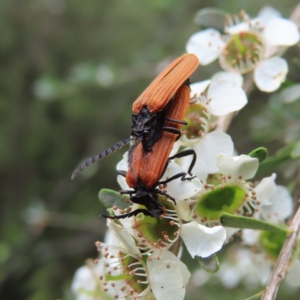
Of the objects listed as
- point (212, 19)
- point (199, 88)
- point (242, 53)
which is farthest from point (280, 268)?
point (212, 19)

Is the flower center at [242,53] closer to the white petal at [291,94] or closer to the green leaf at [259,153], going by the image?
the white petal at [291,94]

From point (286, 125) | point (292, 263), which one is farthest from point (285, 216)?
point (286, 125)

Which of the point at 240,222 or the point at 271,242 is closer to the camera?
the point at 240,222

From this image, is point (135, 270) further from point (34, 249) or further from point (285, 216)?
point (34, 249)

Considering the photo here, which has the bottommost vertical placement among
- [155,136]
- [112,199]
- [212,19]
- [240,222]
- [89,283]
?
[89,283]

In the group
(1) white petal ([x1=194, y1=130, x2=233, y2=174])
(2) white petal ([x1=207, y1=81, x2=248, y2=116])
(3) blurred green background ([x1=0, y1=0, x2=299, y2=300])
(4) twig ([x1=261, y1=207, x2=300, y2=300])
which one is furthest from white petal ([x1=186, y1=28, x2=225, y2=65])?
(3) blurred green background ([x1=0, y1=0, x2=299, y2=300])

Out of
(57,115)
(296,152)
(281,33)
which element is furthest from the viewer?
(57,115)

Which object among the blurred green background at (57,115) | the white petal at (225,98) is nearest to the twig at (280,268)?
the white petal at (225,98)

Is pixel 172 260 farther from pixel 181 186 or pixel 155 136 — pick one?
pixel 155 136
